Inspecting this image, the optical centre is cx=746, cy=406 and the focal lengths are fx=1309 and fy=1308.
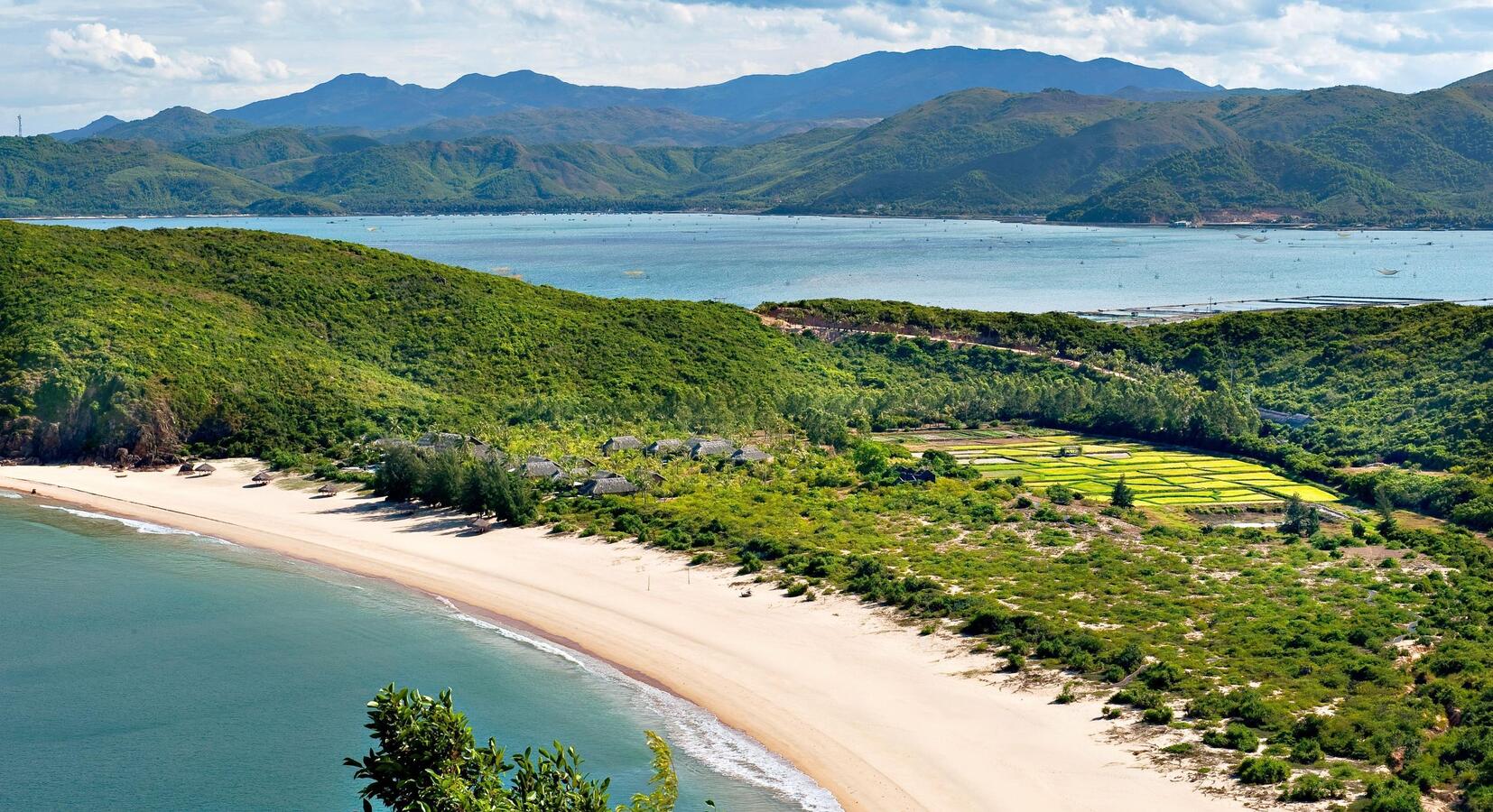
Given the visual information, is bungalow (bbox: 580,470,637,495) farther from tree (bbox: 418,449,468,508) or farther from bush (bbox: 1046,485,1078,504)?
bush (bbox: 1046,485,1078,504)

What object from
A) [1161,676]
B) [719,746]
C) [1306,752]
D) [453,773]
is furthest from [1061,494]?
[453,773]

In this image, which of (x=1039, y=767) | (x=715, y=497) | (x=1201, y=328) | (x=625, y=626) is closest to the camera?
(x=1039, y=767)

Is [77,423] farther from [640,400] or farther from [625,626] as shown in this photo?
[625,626]

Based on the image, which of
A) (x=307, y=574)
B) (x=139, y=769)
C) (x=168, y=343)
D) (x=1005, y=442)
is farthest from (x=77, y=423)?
(x=1005, y=442)

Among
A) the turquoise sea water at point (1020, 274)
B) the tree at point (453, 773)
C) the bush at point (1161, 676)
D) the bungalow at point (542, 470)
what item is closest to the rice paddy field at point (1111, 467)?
the bungalow at point (542, 470)

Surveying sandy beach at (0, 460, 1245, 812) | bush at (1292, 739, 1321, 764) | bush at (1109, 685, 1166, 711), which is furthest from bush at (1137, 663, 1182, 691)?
bush at (1292, 739, 1321, 764)
